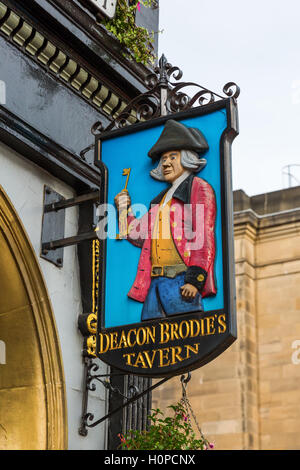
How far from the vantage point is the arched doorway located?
8375 millimetres

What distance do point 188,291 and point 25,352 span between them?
69.8 inches

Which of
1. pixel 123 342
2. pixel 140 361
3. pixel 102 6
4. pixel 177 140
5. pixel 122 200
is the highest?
pixel 102 6

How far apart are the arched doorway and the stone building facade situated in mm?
14612

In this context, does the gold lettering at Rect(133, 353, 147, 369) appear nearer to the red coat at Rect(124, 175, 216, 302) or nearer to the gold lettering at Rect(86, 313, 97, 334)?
the red coat at Rect(124, 175, 216, 302)

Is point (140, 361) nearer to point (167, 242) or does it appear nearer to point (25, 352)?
point (167, 242)

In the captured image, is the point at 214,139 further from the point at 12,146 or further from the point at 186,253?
the point at 12,146

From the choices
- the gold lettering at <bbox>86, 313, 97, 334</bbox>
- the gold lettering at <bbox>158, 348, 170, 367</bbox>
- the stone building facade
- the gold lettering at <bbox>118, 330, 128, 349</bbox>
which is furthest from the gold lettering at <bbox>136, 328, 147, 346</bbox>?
the stone building facade

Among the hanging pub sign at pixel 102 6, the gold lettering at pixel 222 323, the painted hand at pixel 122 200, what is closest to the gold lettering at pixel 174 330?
→ the gold lettering at pixel 222 323

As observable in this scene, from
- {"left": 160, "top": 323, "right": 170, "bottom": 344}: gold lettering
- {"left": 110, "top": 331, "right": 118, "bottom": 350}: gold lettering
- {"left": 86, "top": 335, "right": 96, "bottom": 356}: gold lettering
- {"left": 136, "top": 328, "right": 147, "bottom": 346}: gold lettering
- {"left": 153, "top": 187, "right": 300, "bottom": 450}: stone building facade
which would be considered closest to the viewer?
{"left": 160, "top": 323, "right": 170, "bottom": 344}: gold lettering

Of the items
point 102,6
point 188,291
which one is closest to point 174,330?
point 188,291

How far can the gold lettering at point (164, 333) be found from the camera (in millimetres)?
7504

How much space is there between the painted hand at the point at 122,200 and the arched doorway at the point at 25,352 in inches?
34.8

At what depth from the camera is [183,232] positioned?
315 inches
